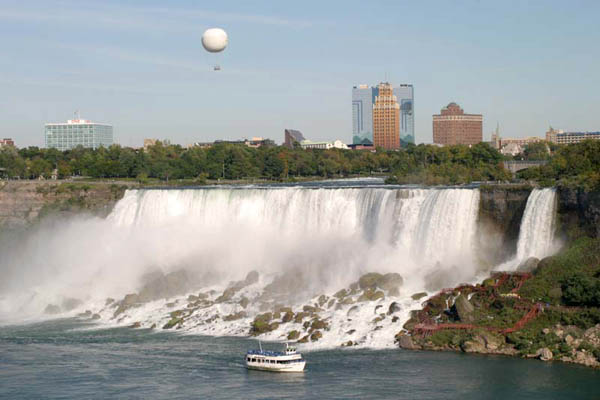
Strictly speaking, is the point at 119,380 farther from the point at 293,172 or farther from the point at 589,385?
the point at 293,172

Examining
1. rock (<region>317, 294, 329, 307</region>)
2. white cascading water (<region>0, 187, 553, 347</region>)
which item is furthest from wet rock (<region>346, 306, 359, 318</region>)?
rock (<region>317, 294, 329, 307</region>)

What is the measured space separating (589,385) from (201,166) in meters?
61.8

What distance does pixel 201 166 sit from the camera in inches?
3339

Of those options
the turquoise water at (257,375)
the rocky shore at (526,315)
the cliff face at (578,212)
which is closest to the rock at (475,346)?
the rocky shore at (526,315)

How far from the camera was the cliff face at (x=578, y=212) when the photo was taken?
36.6m

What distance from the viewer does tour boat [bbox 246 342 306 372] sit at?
29125 mm

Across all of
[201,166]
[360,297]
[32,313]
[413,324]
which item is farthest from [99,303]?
[201,166]

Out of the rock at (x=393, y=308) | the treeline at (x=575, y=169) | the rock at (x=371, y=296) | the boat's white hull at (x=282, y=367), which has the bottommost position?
the boat's white hull at (x=282, y=367)

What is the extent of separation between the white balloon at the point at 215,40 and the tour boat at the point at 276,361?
22.0 metres

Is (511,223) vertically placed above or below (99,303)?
above

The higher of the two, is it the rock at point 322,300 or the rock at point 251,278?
the rock at point 251,278

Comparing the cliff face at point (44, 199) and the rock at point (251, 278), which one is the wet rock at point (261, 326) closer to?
the rock at point (251, 278)

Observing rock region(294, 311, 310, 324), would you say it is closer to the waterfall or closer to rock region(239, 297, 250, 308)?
rock region(239, 297, 250, 308)

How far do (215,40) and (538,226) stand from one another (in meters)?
20.0
